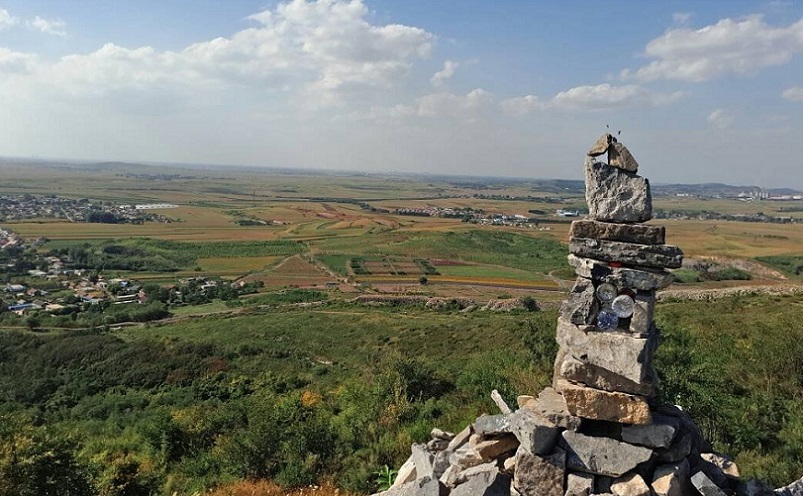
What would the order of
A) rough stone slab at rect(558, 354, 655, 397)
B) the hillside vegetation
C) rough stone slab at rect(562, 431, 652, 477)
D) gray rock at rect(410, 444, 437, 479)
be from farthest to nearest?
the hillside vegetation < gray rock at rect(410, 444, 437, 479) < rough stone slab at rect(558, 354, 655, 397) < rough stone slab at rect(562, 431, 652, 477)

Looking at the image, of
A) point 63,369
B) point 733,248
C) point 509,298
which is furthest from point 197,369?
point 733,248

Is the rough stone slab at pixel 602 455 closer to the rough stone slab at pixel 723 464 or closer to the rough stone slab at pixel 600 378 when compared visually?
the rough stone slab at pixel 600 378

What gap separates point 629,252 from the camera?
6.57m

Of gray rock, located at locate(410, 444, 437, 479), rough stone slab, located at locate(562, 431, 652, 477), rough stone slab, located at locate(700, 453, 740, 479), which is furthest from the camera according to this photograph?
gray rock, located at locate(410, 444, 437, 479)

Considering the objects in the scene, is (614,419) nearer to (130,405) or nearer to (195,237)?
(130,405)

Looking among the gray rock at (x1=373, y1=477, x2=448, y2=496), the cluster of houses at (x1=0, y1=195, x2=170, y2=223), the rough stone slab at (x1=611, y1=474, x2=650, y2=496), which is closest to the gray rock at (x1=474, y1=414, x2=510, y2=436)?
the gray rock at (x1=373, y1=477, x2=448, y2=496)

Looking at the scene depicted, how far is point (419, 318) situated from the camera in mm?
39875

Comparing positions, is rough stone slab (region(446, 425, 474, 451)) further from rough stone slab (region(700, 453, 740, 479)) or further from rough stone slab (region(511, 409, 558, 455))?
rough stone slab (region(700, 453, 740, 479))

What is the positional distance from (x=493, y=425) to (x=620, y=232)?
329cm

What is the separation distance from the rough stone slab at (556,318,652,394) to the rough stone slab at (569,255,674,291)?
2.27 feet

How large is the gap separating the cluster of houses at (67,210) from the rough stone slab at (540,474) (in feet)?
416

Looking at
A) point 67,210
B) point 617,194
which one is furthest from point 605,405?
point 67,210

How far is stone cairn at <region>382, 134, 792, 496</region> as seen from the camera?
6242mm

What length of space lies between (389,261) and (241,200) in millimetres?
123349
